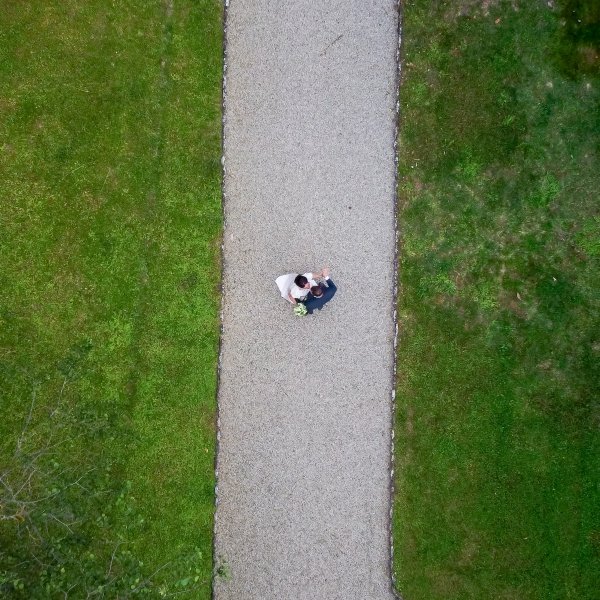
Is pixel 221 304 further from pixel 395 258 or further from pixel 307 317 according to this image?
pixel 395 258

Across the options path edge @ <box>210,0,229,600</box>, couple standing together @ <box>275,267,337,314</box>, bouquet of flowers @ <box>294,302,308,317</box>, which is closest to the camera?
couple standing together @ <box>275,267,337,314</box>

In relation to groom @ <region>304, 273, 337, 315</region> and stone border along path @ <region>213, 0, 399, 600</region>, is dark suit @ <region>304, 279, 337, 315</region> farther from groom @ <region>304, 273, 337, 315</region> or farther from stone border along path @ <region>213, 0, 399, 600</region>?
stone border along path @ <region>213, 0, 399, 600</region>

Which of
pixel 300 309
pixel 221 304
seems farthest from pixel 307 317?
pixel 221 304

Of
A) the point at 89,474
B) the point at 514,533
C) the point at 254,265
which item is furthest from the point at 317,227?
the point at 514,533

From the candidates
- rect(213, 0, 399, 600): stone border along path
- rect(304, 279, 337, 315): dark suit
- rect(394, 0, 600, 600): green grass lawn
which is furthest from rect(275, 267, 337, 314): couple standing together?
rect(394, 0, 600, 600): green grass lawn

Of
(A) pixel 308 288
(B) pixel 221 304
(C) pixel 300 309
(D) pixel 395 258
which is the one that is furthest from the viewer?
(D) pixel 395 258

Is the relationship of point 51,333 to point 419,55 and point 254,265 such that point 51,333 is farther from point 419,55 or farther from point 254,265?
point 419,55

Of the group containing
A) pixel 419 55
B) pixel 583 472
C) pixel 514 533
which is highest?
pixel 419 55

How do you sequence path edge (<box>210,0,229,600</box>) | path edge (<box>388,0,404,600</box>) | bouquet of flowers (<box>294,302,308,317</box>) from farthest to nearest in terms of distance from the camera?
path edge (<box>388,0,404,600</box>), path edge (<box>210,0,229,600</box>), bouquet of flowers (<box>294,302,308,317</box>)
